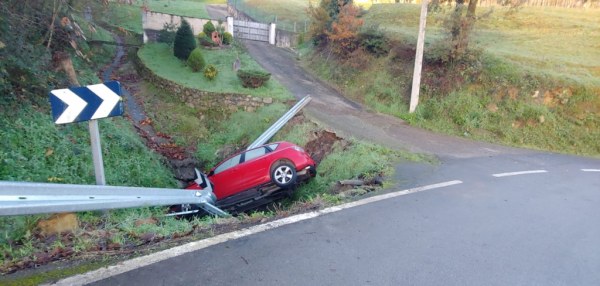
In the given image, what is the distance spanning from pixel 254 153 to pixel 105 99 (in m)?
4.97

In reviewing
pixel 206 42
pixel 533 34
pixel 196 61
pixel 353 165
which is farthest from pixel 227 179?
pixel 533 34

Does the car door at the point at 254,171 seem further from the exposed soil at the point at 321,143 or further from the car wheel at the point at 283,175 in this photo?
the exposed soil at the point at 321,143

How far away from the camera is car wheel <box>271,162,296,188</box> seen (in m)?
8.39

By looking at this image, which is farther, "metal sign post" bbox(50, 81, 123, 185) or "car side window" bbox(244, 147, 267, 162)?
"car side window" bbox(244, 147, 267, 162)

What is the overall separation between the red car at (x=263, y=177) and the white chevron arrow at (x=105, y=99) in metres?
4.42

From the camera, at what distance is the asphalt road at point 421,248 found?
3471 millimetres

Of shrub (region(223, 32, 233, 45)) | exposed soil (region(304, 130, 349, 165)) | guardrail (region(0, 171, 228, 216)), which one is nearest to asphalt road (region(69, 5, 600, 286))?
guardrail (region(0, 171, 228, 216))

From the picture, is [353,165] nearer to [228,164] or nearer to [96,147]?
[228,164]

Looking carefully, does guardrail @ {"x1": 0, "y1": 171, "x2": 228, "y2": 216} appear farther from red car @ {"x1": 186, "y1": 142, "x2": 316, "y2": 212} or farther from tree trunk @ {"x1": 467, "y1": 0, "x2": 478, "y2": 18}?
tree trunk @ {"x1": 467, "y1": 0, "x2": 478, "y2": 18}

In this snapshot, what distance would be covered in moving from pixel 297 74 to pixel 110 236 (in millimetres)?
17342

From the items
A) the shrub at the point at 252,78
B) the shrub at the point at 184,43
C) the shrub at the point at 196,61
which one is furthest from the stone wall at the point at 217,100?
the shrub at the point at 184,43

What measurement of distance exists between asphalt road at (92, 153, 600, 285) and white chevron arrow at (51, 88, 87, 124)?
1.94 meters

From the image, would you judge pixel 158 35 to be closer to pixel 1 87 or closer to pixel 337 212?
pixel 1 87

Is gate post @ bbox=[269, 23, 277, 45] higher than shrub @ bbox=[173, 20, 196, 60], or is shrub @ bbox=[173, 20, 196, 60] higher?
gate post @ bbox=[269, 23, 277, 45]
